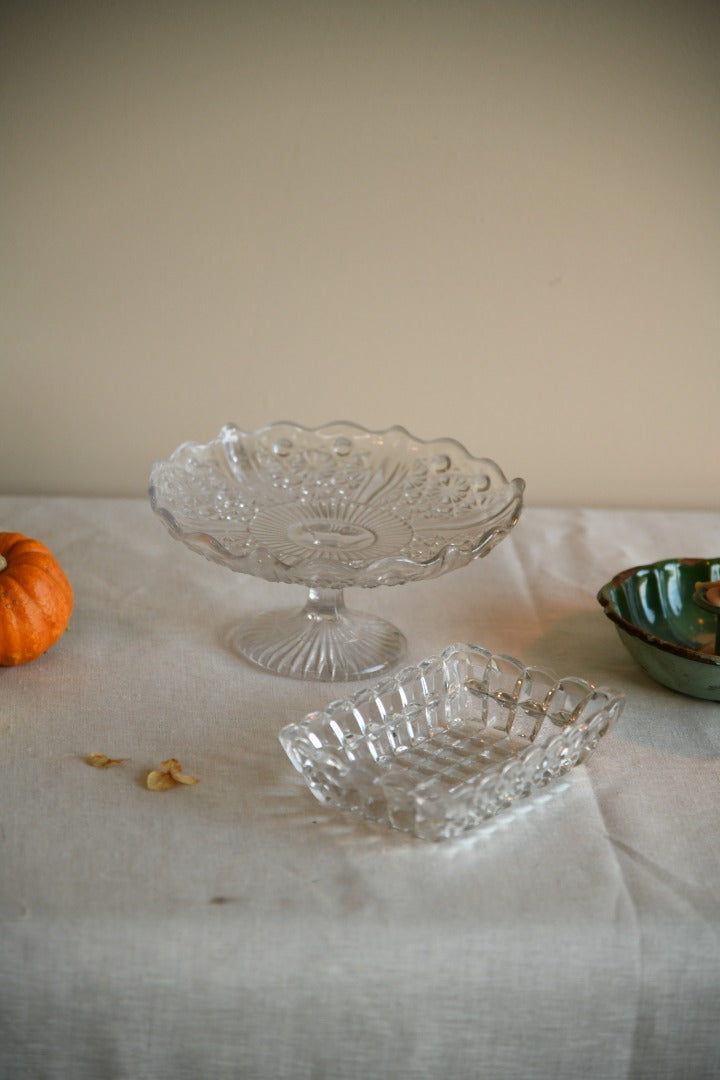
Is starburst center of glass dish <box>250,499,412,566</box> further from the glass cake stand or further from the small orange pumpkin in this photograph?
the small orange pumpkin

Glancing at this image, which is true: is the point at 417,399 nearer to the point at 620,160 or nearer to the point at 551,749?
the point at 620,160

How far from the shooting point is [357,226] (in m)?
1.30

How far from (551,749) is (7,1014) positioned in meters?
0.38

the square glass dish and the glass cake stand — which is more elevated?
the glass cake stand

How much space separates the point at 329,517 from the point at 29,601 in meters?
0.31

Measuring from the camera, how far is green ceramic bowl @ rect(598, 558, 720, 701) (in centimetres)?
91

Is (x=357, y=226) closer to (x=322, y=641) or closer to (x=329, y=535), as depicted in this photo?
(x=329, y=535)

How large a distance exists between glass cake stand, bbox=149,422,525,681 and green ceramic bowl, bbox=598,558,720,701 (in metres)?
0.13

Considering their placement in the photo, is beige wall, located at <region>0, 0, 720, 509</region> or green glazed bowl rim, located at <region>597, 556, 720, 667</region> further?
beige wall, located at <region>0, 0, 720, 509</region>

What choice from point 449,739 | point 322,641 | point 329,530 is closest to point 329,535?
point 329,530

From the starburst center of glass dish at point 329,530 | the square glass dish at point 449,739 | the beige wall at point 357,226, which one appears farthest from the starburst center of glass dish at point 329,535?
the beige wall at point 357,226

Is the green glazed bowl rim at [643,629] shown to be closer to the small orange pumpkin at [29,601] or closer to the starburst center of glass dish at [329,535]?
the starburst center of glass dish at [329,535]

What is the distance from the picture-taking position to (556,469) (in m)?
1.45

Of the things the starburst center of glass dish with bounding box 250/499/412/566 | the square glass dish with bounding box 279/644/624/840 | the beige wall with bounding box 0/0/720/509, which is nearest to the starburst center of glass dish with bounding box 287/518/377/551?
the starburst center of glass dish with bounding box 250/499/412/566
